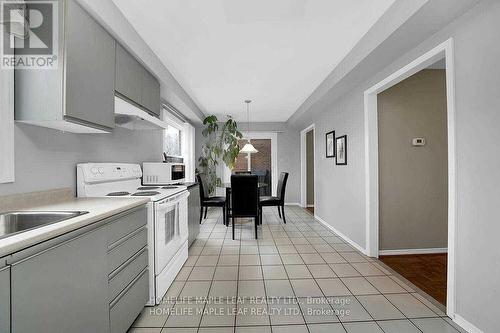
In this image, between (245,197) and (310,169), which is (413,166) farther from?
(310,169)

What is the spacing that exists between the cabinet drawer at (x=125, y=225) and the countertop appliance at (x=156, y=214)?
128mm

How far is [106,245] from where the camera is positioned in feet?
4.26

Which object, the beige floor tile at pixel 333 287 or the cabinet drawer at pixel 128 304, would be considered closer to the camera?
the cabinet drawer at pixel 128 304

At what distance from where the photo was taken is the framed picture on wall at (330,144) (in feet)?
13.3

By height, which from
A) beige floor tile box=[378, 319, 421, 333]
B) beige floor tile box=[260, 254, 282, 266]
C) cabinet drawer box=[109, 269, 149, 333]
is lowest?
beige floor tile box=[378, 319, 421, 333]

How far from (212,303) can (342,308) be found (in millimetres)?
1040

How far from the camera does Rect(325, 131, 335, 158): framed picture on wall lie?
13.3 ft

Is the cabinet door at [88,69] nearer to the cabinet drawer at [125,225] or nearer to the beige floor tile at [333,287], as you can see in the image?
the cabinet drawer at [125,225]

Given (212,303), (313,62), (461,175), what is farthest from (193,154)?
(461,175)

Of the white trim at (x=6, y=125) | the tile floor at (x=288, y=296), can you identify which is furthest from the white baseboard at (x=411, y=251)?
the white trim at (x=6, y=125)

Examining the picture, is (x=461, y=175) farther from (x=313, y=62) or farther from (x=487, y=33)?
(x=313, y=62)

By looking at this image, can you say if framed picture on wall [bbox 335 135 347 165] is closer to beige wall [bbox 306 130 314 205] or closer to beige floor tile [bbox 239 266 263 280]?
beige floor tile [bbox 239 266 263 280]

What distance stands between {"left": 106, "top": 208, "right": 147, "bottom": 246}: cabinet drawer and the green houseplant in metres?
3.68

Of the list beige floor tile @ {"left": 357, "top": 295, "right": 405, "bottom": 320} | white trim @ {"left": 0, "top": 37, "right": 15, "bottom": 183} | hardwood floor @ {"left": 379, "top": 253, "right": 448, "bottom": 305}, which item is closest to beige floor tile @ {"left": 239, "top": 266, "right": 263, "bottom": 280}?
beige floor tile @ {"left": 357, "top": 295, "right": 405, "bottom": 320}
